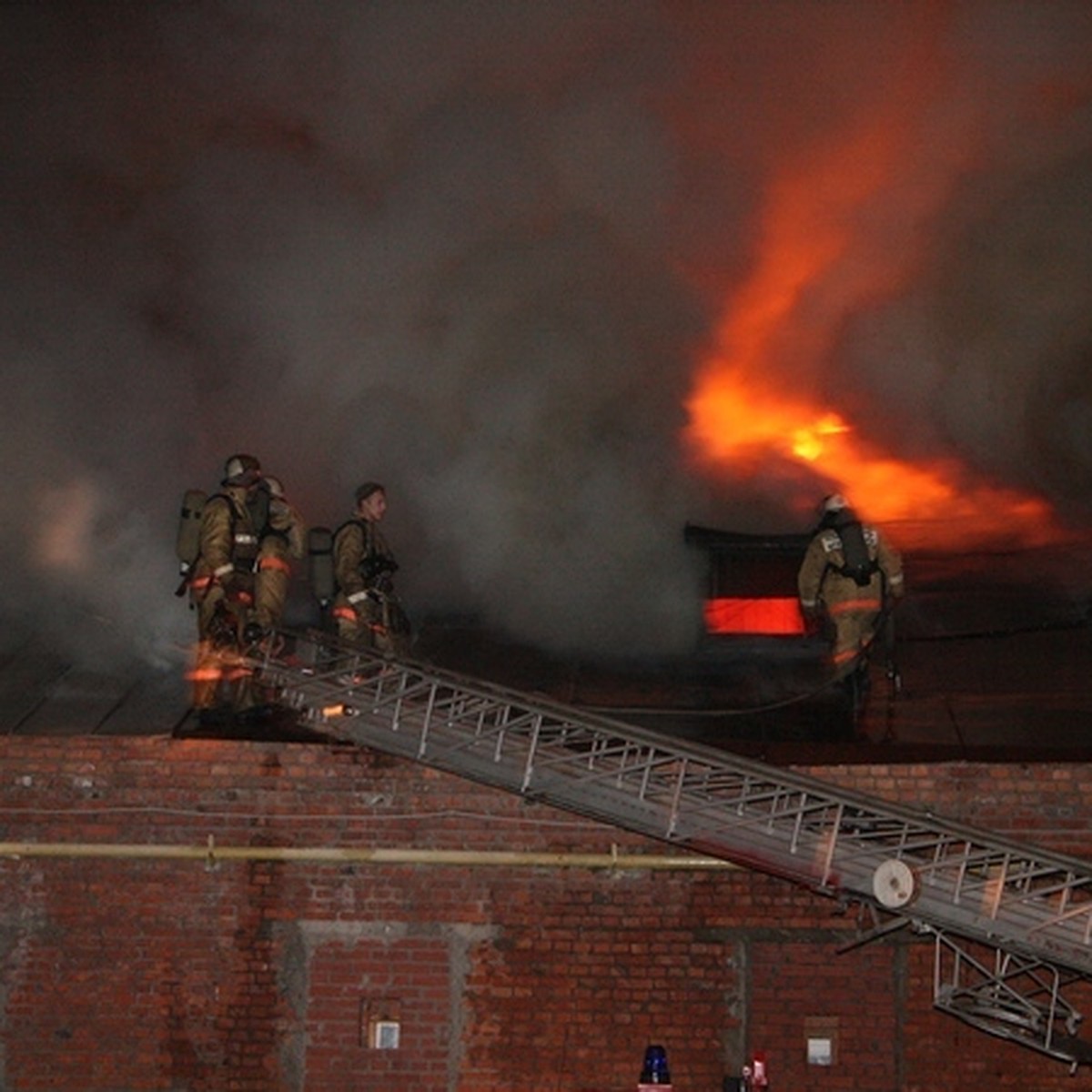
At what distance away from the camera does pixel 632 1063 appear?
7.68m

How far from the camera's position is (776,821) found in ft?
23.4

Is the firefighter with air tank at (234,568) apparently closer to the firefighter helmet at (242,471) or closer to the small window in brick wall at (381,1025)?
the firefighter helmet at (242,471)

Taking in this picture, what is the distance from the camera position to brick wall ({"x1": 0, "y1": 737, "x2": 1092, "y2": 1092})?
7.61 metres

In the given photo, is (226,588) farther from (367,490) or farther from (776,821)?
(776,821)

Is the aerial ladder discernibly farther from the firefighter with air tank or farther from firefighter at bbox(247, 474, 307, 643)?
firefighter at bbox(247, 474, 307, 643)

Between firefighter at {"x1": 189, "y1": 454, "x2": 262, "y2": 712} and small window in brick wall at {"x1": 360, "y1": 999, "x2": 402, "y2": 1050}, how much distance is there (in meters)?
1.76

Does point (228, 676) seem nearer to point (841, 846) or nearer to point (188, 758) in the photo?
point (188, 758)

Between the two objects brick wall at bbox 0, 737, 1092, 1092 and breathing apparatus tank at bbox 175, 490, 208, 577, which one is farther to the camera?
breathing apparatus tank at bbox 175, 490, 208, 577

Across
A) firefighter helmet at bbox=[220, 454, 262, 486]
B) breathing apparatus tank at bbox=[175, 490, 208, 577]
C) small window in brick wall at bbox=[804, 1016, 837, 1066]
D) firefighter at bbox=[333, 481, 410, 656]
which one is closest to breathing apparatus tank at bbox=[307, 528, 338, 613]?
firefighter at bbox=[333, 481, 410, 656]

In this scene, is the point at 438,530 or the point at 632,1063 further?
the point at 438,530

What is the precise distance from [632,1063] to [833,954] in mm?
1136

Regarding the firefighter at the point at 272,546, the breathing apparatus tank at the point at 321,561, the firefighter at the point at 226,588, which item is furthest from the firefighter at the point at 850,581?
the firefighter at the point at 226,588

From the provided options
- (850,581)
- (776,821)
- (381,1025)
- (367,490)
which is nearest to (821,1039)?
(776,821)

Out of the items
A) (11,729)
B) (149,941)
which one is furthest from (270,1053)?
(11,729)
